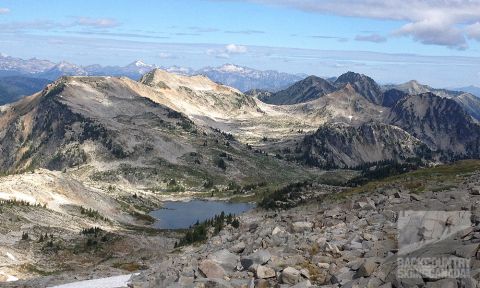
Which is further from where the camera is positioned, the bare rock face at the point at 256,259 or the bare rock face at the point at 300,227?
the bare rock face at the point at 300,227

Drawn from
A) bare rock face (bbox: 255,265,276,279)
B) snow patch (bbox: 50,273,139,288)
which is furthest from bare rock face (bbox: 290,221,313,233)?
snow patch (bbox: 50,273,139,288)

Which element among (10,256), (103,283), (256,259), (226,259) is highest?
(256,259)

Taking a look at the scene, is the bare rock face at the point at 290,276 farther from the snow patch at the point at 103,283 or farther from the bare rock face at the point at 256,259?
the snow patch at the point at 103,283

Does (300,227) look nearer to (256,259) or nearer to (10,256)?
(256,259)

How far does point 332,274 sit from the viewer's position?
27562 mm

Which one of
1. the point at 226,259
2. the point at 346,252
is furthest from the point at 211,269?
the point at 346,252

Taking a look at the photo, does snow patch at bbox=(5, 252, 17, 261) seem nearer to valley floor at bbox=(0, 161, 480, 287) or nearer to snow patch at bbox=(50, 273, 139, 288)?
valley floor at bbox=(0, 161, 480, 287)

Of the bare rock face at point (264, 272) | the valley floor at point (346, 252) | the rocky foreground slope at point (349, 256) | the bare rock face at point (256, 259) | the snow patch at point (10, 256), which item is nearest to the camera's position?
the rocky foreground slope at point (349, 256)

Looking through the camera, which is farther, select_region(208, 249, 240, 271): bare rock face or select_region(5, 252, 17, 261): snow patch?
select_region(5, 252, 17, 261): snow patch

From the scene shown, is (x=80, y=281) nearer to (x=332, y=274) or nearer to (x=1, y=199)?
(x=332, y=274)

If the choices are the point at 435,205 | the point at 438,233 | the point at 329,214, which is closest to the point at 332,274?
the point at 438,233

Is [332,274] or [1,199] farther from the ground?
[332,274]

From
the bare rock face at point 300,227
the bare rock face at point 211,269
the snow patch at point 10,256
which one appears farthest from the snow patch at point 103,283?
the snow patch at point 10,256

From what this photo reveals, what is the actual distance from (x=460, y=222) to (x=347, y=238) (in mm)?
7764
